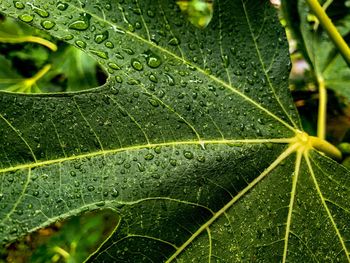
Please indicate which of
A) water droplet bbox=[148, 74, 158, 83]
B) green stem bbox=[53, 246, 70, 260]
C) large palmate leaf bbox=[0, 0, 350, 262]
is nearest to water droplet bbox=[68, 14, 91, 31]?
large palmate leaf bbox=[0, 0, 350, 262]

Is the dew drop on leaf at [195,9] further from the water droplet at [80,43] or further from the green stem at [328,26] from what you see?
the water droplet at [80,43]

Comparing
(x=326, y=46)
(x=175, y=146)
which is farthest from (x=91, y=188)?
(x=326, y=46)

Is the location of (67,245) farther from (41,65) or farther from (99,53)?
(99,53)

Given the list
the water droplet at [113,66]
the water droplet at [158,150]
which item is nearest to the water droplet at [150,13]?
the water droplet at [113,66]

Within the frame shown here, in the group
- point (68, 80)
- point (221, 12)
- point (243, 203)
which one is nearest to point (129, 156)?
point (243, 203)

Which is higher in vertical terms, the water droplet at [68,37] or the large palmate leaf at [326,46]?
the large palmate leaf at [326,46]

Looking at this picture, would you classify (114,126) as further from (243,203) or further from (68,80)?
(68,80)

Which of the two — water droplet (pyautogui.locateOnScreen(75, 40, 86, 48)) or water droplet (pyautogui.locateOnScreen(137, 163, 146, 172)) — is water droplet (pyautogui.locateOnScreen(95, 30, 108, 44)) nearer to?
water droplet (pyautogui.locateOnScreen(75, 40, 86, 48))
